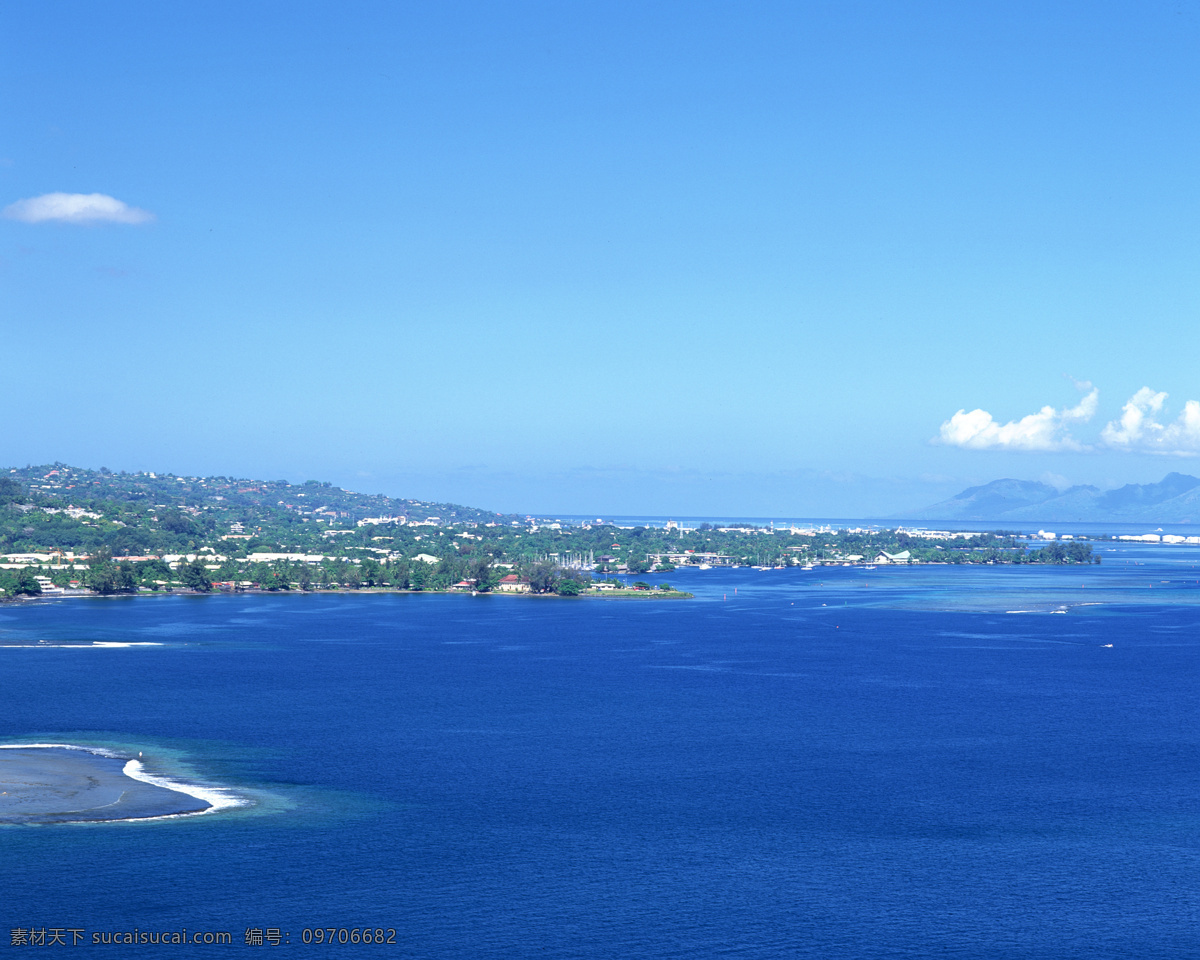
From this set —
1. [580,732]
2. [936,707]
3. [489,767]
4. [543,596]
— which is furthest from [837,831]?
[543,596]

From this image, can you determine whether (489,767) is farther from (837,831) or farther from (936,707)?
(936,707)

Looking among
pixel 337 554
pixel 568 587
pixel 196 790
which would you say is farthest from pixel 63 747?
pixel 337 554

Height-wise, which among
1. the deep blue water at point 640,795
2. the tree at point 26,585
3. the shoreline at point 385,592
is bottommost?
the deep blue water at point 640,795

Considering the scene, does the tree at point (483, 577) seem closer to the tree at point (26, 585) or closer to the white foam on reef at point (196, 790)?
the tree at point (26, 585)

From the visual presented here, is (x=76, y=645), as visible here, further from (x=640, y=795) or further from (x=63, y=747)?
(x=640, y=795)

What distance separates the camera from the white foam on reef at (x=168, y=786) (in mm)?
28609

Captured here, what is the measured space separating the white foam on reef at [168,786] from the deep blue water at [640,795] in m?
0.75

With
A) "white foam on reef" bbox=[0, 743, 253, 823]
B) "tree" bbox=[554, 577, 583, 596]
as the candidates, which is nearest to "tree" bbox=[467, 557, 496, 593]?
"tree" bbox=[554, 577, 583, 596]

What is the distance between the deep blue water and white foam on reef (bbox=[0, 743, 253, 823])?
2.47 feet

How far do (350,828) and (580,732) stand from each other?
44.6 feet

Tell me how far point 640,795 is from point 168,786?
483 inches

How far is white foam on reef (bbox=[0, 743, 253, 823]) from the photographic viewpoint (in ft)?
93.9

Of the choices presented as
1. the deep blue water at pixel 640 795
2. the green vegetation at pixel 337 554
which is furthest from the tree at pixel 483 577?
the deep blue water at pixel 640 795

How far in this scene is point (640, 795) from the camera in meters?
31.5
